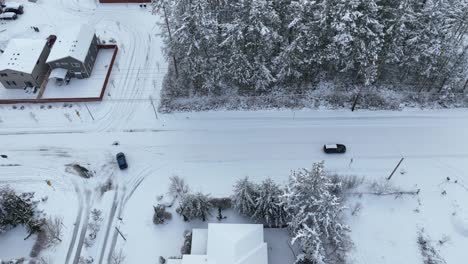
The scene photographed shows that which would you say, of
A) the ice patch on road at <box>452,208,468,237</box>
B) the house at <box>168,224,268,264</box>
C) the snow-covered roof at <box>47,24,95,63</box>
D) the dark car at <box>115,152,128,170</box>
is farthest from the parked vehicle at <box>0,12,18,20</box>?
the ice patch on road at <box>452,208,468,237</box>

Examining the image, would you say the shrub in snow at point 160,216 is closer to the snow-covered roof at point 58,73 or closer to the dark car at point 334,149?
the dark car at point 334,149

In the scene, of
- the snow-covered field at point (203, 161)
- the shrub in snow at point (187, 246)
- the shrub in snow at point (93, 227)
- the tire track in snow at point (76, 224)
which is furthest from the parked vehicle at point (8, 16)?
the shrub in snow at point (187, 246)

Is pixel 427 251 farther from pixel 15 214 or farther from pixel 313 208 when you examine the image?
pixel 15 214

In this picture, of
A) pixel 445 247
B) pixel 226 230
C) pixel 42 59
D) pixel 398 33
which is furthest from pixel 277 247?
pixel 42 59

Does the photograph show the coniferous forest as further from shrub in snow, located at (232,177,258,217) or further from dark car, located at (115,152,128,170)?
shrub in snow, located at (232,177,258,217)

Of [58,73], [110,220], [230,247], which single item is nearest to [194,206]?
[230,247]

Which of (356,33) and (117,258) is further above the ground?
(356,33)
